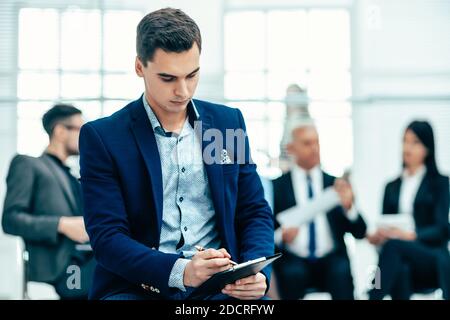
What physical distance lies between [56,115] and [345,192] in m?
1.35

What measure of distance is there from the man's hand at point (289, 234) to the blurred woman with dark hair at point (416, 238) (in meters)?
0.36

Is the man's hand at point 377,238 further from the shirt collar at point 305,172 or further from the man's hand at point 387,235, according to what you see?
the shirt collar at point 305,172

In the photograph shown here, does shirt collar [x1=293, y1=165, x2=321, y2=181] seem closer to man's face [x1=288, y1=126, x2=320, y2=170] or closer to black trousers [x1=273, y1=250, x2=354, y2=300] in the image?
man's face [x1=288, y1=126, x2=320, y2=170]

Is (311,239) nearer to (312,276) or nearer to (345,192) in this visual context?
(312,276)

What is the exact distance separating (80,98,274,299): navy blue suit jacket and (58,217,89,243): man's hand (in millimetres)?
1627

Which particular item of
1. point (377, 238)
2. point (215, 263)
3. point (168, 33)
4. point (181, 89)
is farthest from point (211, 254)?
point (377, 238)

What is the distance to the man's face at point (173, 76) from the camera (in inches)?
67.5

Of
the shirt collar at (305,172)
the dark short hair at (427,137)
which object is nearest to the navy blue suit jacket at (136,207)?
the shirt collar at (305,172)

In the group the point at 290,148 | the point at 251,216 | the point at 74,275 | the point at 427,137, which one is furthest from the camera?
the point at 427,137

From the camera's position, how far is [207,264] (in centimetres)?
156

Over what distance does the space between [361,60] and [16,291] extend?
1.91 metres

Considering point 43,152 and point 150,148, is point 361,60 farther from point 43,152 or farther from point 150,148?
point 150,148

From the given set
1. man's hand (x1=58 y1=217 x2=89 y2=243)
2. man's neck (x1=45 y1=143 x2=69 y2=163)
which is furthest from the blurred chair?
man's neck (x1=45 y1=143 x2=69 y2=163)

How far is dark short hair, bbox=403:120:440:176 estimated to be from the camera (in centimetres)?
360
